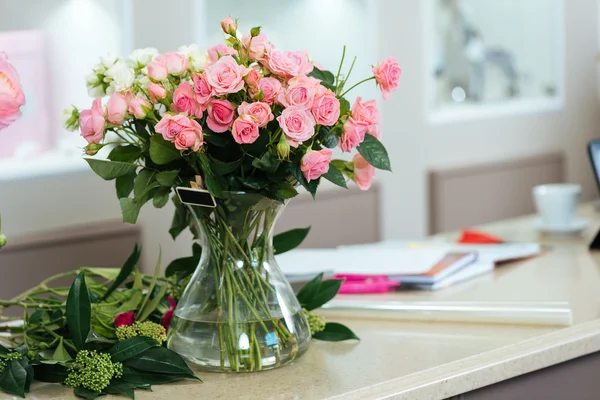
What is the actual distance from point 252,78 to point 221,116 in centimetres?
6

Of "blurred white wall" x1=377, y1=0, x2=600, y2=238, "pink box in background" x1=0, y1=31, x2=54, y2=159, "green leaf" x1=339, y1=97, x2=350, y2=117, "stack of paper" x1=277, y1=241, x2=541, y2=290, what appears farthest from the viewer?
"blurred white wall" x1=377, y1=0, x2=600, y2=238

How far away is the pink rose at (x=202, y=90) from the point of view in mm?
1081

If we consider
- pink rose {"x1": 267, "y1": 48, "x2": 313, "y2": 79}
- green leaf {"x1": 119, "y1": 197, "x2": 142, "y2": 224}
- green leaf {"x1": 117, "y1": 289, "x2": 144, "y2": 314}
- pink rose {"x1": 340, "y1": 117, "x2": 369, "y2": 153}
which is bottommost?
green leaf {"x1": 117, "y1": 289, "x2": 144, "y2": 314}

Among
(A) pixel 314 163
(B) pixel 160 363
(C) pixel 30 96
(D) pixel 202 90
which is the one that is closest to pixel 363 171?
(A) pixel 314 163

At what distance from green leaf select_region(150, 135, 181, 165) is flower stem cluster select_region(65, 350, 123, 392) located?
0.25 meters

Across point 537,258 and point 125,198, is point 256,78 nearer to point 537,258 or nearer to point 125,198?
point 125,198

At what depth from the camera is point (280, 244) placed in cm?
134

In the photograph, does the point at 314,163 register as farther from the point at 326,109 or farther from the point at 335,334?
the point at 335,334

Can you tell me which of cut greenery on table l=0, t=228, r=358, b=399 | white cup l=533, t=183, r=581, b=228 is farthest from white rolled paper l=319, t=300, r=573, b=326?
white cup l=533, t=183, r=581, b=228

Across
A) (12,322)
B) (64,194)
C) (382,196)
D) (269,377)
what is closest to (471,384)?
(269,377)

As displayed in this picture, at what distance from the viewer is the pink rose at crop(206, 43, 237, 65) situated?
117cm

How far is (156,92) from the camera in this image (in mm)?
1119

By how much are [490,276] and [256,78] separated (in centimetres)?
75

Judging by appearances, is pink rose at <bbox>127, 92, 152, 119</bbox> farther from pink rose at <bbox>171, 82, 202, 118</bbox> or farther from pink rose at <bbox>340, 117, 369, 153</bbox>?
pink rose at <bbox>340, 117, 369, 153</bbox>
